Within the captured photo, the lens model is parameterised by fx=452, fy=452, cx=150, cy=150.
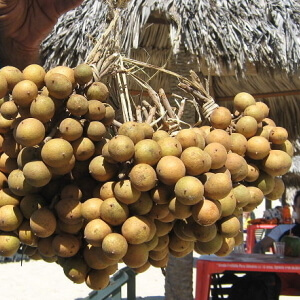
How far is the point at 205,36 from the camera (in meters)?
3.44

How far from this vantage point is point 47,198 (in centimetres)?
107

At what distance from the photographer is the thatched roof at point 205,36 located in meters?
3.38

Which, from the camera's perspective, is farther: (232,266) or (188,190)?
(232,266)

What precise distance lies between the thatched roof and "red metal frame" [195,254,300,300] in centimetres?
145

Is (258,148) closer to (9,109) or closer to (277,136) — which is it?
(277,136)

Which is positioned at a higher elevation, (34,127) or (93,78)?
(93,78)

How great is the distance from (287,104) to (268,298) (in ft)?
6.92

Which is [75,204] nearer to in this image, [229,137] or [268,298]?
[229,137]

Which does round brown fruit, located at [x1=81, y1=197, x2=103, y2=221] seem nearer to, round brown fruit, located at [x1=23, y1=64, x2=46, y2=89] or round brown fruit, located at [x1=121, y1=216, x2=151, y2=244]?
A: round brown fruit, located at [x1=121, y1=216, x2=151, y2=244]

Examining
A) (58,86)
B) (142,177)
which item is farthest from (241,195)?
(58,86)

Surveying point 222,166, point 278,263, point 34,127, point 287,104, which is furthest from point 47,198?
point 287,104

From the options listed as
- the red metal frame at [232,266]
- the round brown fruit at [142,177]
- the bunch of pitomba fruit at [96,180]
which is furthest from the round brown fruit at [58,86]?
the red metal frame at [232,266]

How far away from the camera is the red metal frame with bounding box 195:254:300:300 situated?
11.0 ft

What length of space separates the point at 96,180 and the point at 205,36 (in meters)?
2.59
